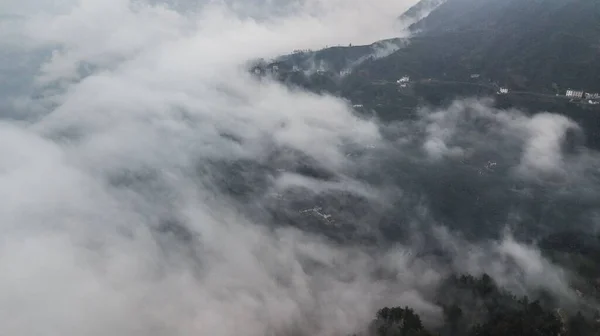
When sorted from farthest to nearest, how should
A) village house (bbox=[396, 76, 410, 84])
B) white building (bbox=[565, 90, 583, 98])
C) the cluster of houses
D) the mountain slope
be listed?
village house (bbox=[396, 76, 410, 84]) < the mountain slope < white building (bbox=[565, 90, 583, 98]) < the cluster of houses

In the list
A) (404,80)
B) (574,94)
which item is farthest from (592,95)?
(404,80)

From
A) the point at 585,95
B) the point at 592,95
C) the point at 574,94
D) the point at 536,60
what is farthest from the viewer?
the point at 536,60

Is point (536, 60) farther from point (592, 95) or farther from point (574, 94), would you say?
point (592, 95)

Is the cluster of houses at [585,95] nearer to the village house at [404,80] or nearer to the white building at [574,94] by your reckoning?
the white building at [574,94]

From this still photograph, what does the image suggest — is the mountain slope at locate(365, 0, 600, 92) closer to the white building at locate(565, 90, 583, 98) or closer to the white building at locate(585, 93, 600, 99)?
the white building at locate(585, 93, 600, 99)

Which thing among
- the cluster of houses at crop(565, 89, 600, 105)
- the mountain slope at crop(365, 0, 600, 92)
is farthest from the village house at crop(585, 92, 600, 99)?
the mountain slope at crop(365, 0, 600, 92)

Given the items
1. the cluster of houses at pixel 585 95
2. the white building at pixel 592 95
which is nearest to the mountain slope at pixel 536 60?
the white building at pixel 592 95

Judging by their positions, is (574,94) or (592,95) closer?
(592,95)

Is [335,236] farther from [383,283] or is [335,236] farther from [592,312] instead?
[592,312]
